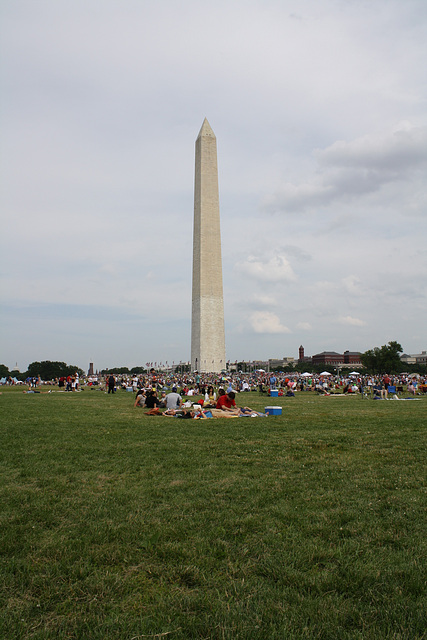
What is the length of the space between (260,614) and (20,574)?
1733 mm

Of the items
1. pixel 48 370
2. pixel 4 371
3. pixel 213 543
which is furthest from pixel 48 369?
pixel 213 543

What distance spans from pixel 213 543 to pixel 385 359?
8615cm

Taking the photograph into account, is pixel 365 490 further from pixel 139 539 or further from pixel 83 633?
pixel 83 633

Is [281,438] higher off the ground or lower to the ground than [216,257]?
lower

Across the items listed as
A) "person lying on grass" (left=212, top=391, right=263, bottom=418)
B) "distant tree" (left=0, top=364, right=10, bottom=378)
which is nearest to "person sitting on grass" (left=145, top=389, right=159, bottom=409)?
"person lying on grass" (left=212, top=391, right=263, bottom=418)

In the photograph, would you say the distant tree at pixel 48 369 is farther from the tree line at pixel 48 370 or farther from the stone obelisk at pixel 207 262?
the stone obelisk at pixel 207 262

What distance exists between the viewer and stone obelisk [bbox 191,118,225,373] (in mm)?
56844

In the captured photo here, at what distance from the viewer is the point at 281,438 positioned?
8719 mm

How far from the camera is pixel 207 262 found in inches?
2267

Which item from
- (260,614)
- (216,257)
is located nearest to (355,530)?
(260,614)

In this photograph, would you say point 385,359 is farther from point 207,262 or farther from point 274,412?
point 274,412

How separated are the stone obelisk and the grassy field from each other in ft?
166

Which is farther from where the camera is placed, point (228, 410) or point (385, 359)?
point (385, 359)

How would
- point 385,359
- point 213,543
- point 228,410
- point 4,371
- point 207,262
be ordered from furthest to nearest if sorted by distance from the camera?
point 4,371 → point 385,359 → point 207,262 → point 228,410 → point 213,543
